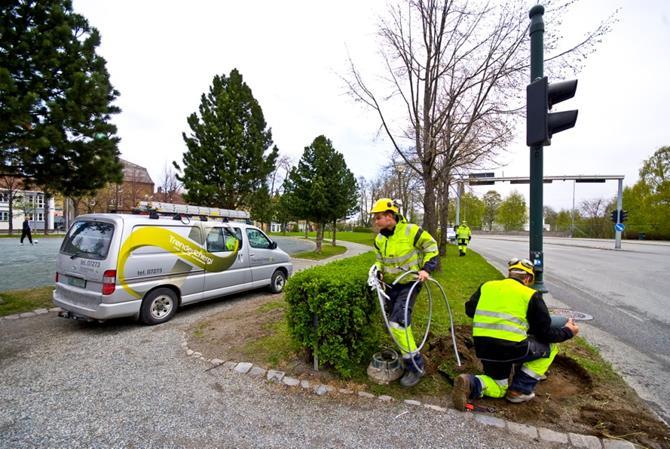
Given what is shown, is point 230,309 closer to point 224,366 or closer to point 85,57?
point 224,366

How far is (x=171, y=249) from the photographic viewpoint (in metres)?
5.64

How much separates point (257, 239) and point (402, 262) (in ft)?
16.9

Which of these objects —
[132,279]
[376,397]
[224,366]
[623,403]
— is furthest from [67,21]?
[623,403]

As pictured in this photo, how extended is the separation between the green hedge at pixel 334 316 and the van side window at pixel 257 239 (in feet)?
13.8

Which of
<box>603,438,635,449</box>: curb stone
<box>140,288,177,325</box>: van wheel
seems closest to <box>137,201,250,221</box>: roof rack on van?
<box>140,288,177,325</box>: van wheel

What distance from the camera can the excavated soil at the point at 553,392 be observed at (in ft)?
8.40

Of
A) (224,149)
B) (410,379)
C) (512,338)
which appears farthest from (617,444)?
(224,149)

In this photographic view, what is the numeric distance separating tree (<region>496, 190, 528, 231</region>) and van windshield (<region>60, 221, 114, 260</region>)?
69747 mm

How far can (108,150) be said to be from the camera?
688 cm

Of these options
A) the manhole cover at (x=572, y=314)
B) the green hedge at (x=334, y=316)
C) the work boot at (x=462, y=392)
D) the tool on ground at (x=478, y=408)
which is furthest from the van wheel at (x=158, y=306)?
the manhole cover at (x=572, y=314)

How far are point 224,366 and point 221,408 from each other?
92cm

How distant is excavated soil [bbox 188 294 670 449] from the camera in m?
2.56

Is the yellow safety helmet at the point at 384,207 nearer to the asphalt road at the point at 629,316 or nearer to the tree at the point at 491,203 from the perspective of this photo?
the asphalt road at the point at 629,316

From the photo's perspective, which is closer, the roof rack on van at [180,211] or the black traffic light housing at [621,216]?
the roof rack on van at [180,211]
